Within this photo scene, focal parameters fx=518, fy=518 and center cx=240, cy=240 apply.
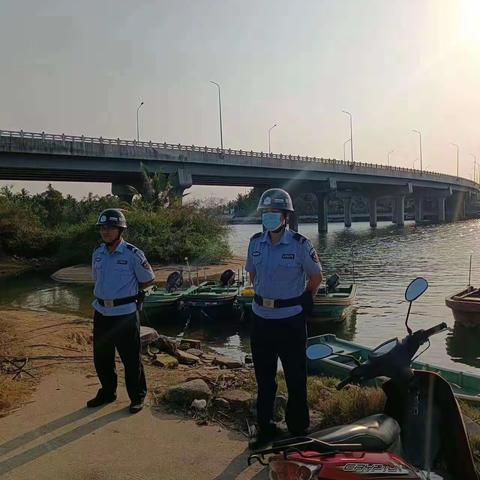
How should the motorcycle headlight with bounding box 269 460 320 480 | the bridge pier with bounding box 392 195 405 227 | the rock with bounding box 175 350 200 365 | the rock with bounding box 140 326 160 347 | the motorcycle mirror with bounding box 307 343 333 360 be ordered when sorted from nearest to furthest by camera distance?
the motorcycle headlight with bounding box 269 460 320 480 < the motorcycle mirror with bounding box 307 343 333 360 < the rock with bounding box 175 350 200 365 < the rock with bounding box 140 326 160 347 < the bridge pier with bounding box 392 195 405 227

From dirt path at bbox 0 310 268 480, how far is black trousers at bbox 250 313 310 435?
43 centimetres

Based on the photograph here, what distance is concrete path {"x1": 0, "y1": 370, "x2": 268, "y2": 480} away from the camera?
3744 millimetres

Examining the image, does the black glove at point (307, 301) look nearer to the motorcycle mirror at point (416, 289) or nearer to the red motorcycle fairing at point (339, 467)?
the motorcycle mirror at point (416, 289)

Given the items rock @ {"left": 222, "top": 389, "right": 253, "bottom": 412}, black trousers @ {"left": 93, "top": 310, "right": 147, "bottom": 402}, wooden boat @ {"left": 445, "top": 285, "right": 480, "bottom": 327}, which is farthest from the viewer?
wooden boat @ {"left": 445, "top": 285, "right": 480, "bottom": 327}

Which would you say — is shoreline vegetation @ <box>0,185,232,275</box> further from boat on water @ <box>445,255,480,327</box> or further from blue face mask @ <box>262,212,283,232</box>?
blue face mask @ <box>262,212,283,232</box>

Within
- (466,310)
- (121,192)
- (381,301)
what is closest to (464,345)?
(466,310)

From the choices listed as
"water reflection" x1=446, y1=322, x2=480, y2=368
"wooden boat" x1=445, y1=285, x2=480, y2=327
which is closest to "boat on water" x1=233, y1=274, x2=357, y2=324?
"wooden boat" x1=445, y1=285, x2=480, y2=327

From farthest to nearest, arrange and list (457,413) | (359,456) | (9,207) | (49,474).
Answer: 1. (9,207)
2. (49,474)
3. (457,413)
4. (359,456)

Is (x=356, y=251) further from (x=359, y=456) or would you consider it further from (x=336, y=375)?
(x=359, y=456)

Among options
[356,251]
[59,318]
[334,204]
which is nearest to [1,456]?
[59,318]

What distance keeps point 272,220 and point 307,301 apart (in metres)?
0.71

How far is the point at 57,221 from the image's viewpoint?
51094 millimetres

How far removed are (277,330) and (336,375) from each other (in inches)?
153

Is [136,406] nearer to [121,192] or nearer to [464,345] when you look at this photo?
[464,345]
